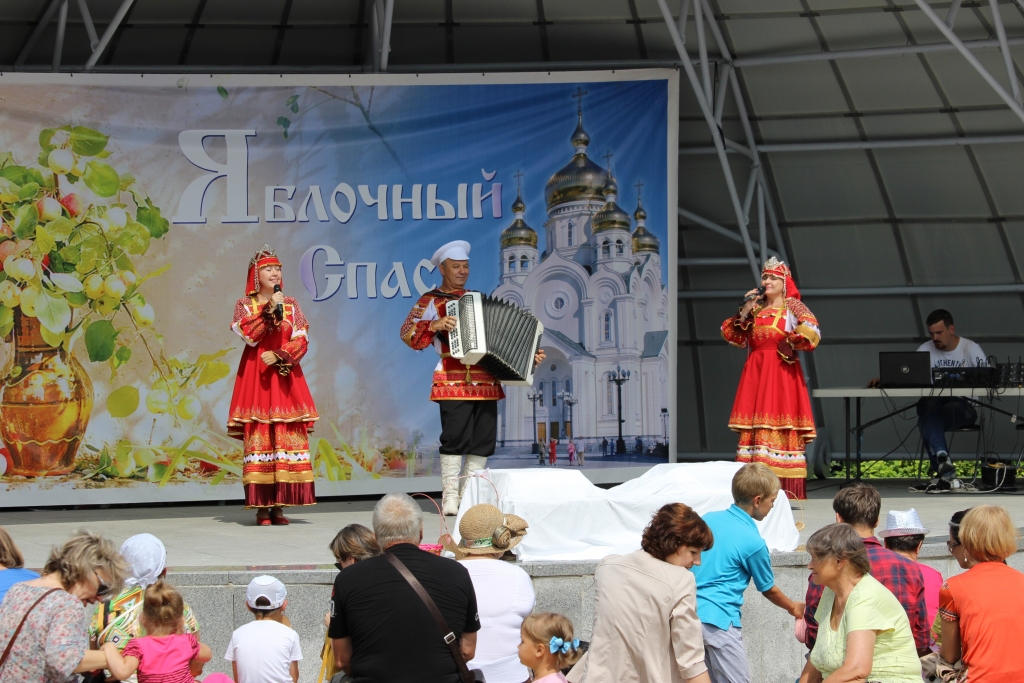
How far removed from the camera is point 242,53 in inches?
393

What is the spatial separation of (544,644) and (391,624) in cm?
54

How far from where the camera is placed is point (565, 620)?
139 inches

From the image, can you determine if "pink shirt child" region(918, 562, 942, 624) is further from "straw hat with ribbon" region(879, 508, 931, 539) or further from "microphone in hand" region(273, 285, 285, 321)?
"microphone in hand" region(273, 285, 285, 321)

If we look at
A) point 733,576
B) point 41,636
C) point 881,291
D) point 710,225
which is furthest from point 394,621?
point 881,291

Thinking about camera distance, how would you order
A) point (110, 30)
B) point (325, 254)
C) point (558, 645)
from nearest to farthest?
point (558, 645) < point (110, 30) < point (325, 254)

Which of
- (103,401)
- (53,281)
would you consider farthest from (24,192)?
(103,401)

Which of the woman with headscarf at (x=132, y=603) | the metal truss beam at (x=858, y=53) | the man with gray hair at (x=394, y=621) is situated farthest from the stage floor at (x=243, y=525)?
the metal truss beam at (x=858, y=53)

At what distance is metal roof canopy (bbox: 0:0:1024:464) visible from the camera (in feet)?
31.5

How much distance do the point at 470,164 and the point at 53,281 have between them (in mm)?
2924

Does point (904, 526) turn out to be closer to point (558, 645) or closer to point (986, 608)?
point (986, 608)

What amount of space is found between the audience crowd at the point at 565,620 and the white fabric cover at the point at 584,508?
152 cm

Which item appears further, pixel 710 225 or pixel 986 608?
pixel 710 225

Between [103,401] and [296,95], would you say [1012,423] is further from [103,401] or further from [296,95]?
[103,401]

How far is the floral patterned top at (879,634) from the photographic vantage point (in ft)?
10.3
